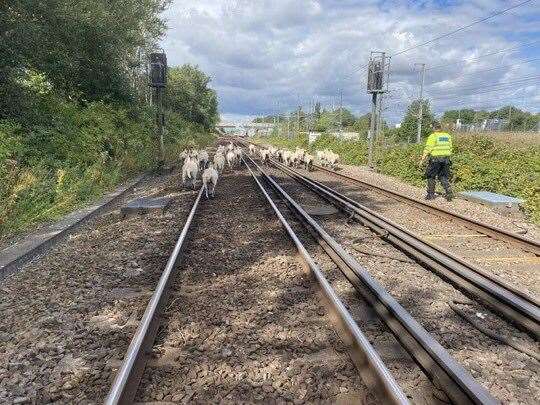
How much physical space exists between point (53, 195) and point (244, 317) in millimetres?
7210

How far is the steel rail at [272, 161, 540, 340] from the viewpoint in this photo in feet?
13.9

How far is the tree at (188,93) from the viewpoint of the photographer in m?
53.1

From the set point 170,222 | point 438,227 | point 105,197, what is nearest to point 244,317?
point 170,222

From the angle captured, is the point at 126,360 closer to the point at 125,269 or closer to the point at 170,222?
the point at 125,269

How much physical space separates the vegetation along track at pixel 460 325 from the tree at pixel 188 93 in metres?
44.6

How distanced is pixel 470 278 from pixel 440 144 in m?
7.40

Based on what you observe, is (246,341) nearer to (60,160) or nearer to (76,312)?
(76,312)

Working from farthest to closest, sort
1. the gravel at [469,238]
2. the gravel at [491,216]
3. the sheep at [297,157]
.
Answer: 1. the sheep at [297,157]
2. the gravel at [491,216]
3. the gravel at [469,238]

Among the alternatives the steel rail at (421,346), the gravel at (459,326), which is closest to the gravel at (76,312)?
the steel rail at (421,346)

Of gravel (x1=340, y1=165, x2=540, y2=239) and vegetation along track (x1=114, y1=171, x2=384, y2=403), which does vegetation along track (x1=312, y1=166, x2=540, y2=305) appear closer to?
gravel (x1=340, y1=165, x2=540, y2=239)

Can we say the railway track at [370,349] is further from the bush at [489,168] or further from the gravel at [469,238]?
the bush at [489,168]

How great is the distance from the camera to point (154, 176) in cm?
1828

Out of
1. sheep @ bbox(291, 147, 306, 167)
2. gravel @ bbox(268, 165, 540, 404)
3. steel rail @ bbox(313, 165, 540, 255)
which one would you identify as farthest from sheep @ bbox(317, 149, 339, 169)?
gravel @ bbox(268, 165, 540, 404)

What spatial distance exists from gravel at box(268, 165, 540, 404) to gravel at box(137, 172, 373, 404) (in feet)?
3.22
